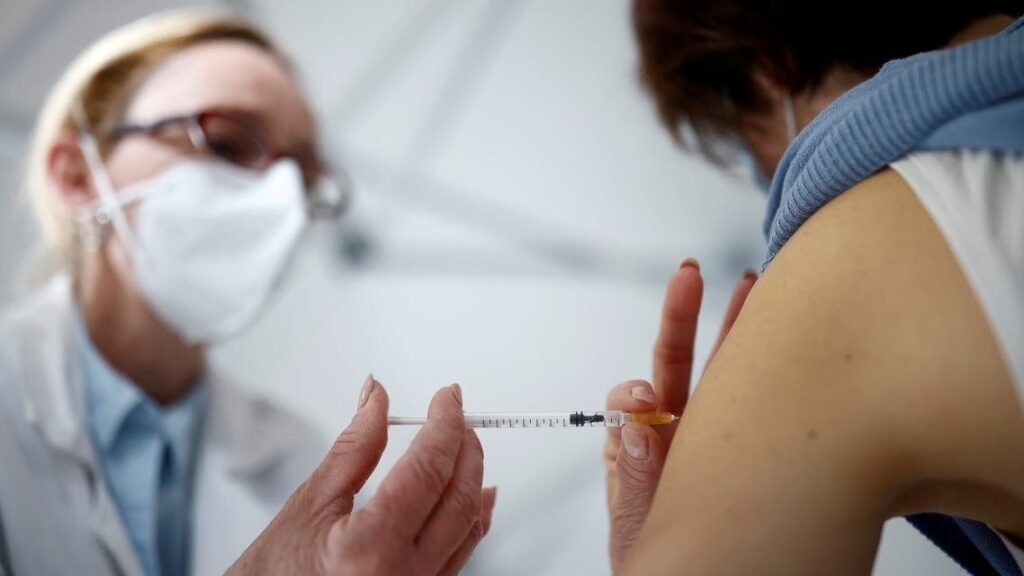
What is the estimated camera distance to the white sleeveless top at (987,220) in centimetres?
35

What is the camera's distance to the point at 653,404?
27.3 inches

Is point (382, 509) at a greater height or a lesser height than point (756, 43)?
lesser

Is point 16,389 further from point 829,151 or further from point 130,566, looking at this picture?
point 829,151

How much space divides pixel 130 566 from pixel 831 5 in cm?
117

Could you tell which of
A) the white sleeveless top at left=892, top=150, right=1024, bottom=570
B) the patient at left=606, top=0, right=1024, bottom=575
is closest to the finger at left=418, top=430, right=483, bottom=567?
the patient at left=606, top=0, right=1024, bottom=575

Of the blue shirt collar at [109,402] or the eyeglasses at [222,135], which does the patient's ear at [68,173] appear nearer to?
the eyeglasses at [222,135]

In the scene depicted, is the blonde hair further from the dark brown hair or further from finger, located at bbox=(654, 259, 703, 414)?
finger, located at bbox=(654, 259, 703, 414)

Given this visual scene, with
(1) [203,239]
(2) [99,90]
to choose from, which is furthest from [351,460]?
(2) [99,90]

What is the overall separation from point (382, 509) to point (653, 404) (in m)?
0.28

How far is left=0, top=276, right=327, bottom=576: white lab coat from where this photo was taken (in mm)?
1018

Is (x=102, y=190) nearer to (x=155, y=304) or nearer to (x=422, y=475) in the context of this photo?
(x=155, y=304)

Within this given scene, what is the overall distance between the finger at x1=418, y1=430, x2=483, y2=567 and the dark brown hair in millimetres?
490

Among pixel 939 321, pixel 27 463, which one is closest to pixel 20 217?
pixel 27 463

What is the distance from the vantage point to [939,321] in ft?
1.21
